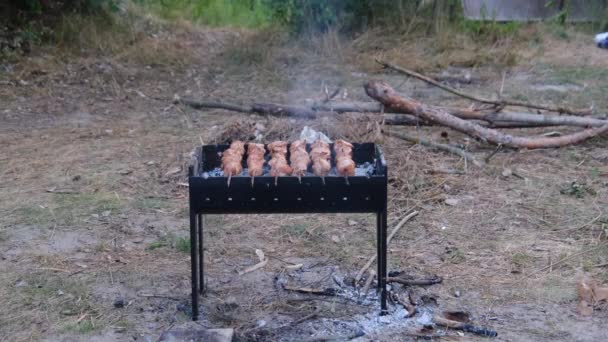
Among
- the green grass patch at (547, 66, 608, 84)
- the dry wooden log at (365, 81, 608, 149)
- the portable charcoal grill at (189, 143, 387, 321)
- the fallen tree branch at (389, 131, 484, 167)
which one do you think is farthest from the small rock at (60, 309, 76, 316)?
the green grass patch at (547, 66, 608, 84)

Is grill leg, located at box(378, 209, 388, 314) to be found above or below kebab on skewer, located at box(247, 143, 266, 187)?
below

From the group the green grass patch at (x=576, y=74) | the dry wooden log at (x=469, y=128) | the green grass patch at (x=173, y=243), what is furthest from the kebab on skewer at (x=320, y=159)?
the green grass patch at (x=576, y=74)

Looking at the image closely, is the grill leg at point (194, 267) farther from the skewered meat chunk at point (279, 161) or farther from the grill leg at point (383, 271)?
the grill leg at point (383, 271)

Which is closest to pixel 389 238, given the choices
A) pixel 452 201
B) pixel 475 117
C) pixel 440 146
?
pixel 452 201

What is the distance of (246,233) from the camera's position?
529cm

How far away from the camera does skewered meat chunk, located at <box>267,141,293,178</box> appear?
383 centimetres

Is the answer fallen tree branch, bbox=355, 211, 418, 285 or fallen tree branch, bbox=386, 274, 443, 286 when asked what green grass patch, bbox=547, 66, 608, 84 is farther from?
fallen tree branch, bbox=386, 274, 443, 286

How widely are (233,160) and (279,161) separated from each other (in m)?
0.23

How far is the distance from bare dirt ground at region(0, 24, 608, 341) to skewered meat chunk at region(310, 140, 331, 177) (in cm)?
77

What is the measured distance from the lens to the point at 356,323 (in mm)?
3980

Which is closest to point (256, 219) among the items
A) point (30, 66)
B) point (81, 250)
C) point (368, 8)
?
point (81, 250)

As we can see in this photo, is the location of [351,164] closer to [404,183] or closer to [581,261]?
[581,261]

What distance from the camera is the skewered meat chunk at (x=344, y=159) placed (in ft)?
12.4

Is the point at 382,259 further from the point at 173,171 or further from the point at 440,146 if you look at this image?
the point at 440,146
